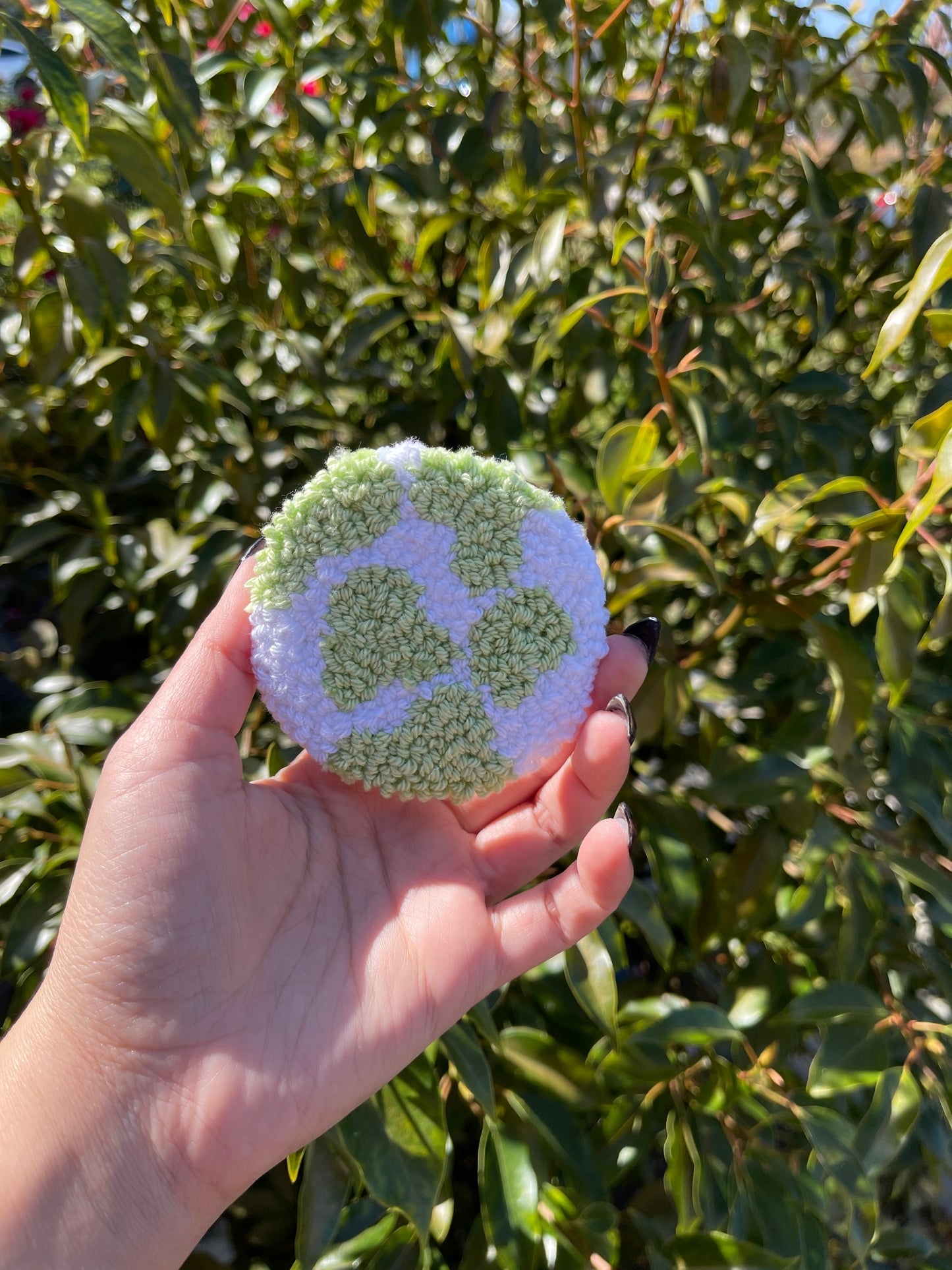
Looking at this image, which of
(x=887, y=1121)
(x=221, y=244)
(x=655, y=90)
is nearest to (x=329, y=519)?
(x=221, y=244)

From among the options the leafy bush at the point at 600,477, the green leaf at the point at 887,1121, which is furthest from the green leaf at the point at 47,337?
the green leaf at the point at 887,1121

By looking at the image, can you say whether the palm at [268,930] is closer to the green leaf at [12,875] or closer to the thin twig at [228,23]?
the green leaf at [12,875]

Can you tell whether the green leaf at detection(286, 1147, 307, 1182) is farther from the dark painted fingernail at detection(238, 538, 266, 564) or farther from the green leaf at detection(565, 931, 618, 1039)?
the dark painted fingernail at detection(238, 538, 266, 564)

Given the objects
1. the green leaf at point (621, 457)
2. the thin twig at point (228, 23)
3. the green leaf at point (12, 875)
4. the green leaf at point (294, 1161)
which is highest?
the thin twig at point (228, 23)

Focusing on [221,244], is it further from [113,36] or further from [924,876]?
[924,876]

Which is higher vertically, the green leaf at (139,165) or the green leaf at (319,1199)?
the green leaf at (139,165)

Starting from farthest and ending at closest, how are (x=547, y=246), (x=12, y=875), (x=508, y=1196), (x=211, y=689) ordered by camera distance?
(x=547, y=246) → (x=12, y=875) → (x=508, y=1196) → (x=211, y=689)
